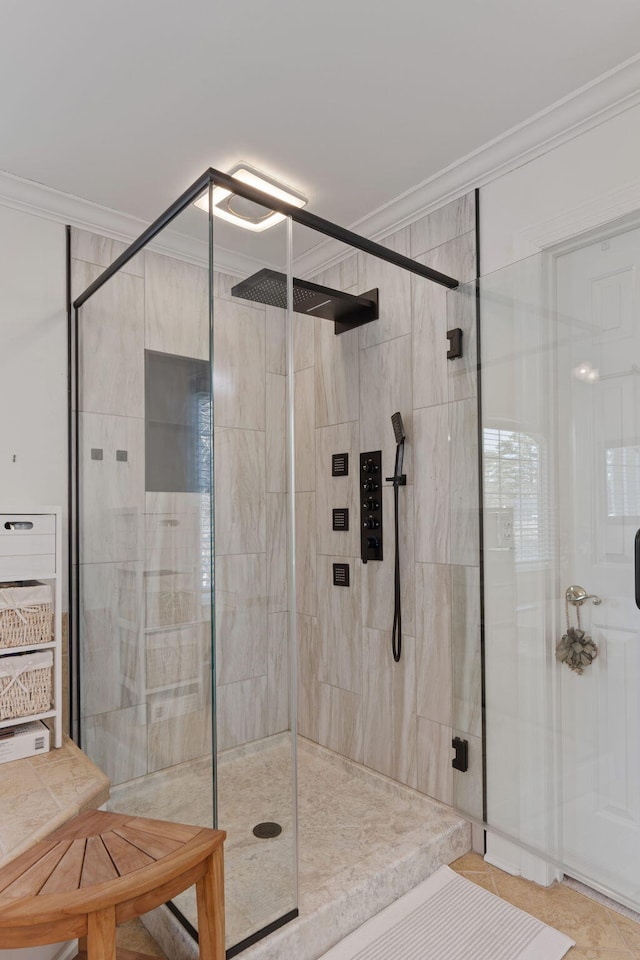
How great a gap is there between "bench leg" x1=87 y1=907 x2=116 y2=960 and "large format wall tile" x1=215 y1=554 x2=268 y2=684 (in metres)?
0.51

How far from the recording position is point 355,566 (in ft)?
9.12

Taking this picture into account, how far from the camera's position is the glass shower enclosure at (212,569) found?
4.91 feet

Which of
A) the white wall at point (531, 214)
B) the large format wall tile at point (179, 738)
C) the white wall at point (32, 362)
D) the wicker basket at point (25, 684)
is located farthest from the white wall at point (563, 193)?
the wicker basket at point (25, 684)

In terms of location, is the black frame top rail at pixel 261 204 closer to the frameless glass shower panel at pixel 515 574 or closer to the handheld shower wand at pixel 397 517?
the frameless glass shower panel at pixel 515 574

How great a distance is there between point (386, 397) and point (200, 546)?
4.46 feet

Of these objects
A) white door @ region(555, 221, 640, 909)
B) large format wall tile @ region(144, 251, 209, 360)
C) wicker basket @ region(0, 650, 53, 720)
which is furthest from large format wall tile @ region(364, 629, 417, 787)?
large format wall tile @ region(144, 251, 209, 360)

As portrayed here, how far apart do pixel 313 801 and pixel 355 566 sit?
1.00 m

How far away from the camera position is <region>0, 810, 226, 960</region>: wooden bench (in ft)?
3.85

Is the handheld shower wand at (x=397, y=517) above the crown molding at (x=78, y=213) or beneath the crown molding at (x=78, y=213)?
beneath

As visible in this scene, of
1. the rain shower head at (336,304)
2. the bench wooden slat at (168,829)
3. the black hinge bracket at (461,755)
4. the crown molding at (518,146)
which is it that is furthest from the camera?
A: the rain shower head at (336,304)

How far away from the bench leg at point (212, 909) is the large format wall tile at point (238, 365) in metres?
1.06

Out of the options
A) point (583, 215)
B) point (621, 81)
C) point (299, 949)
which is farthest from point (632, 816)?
point (621, 81)

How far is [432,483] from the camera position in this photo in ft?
7.88

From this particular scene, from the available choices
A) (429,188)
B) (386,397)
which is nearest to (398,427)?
(386,397)
